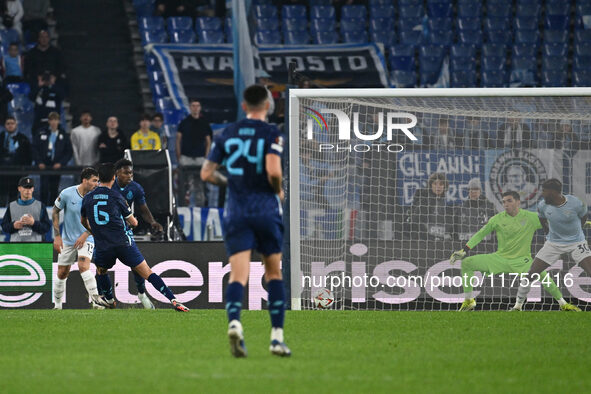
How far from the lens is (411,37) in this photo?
25.2 metres

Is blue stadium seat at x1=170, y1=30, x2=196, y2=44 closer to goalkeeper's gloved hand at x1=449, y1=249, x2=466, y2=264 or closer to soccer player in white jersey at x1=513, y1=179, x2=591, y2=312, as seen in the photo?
goalkeeper's gloved hand at x1=449, y1=249, x2=466, y2=264

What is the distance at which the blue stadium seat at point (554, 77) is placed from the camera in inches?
945

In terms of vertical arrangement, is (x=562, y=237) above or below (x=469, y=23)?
below

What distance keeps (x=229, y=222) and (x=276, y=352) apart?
100 centimetres

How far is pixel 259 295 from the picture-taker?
1428 centimetres

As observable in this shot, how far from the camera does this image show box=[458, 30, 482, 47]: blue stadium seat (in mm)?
25047

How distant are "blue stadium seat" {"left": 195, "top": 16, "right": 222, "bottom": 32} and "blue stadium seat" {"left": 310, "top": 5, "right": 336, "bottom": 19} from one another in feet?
7.53

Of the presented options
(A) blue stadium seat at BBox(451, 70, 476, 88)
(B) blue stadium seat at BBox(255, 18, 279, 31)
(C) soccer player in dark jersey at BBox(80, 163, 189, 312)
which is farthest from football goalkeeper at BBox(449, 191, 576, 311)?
(B) blue stadium seat at BBox(255, 18, 279, 31)

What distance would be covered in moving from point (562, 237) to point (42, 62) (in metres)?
12.7

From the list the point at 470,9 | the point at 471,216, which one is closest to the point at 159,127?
the point at 471,216

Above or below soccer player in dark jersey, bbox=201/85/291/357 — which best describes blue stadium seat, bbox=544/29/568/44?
above

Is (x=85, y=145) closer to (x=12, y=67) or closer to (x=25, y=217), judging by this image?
(x=25, y=217)

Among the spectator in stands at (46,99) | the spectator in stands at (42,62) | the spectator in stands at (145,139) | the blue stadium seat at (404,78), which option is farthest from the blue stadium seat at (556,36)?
the spectator in stands at (46,99)

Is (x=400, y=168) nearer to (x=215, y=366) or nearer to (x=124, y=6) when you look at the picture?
(x=215, y=366)
